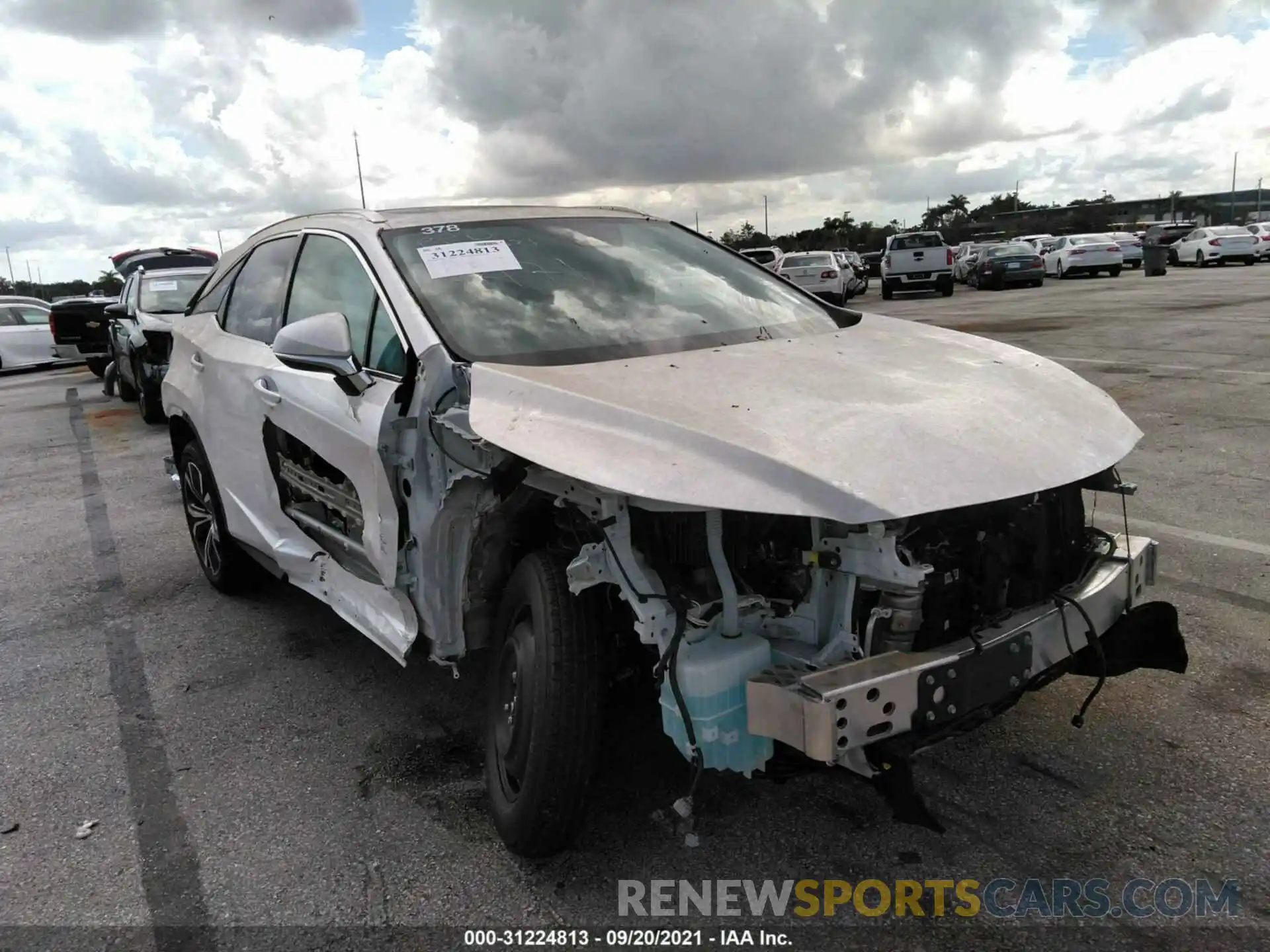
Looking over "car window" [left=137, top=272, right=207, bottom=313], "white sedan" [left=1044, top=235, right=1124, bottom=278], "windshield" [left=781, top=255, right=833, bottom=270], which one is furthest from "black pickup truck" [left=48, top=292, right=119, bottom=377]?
"white sedan" [left=1044, top=235, right=1124, bottom=278]

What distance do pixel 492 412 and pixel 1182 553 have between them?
12.6ft

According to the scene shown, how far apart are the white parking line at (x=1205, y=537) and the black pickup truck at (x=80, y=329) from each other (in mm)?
13650

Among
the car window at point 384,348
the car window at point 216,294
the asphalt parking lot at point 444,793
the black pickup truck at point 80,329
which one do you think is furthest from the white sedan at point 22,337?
the car window at point 384,348

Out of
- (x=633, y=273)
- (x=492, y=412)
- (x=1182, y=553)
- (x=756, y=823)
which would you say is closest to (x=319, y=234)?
(x=633, y=273)

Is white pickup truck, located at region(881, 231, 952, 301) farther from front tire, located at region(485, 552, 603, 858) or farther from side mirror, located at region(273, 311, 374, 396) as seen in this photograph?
front tire, located at region(485, 552, 603, 858)

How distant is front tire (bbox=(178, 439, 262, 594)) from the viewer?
15.9 feet

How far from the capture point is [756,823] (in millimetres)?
2855

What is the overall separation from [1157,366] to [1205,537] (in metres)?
6.51

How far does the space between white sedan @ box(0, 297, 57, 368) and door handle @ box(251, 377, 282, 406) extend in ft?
58.7

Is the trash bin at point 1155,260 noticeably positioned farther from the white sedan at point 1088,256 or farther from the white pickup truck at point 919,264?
the white pickup truck at point 919,264

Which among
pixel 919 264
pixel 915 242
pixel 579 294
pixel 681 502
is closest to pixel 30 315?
pixel 579 294

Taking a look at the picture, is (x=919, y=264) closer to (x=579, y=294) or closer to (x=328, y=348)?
(x=579, y=294)

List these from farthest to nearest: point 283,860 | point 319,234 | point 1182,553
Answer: point 1182,553 < point 319,234 < point 283,860

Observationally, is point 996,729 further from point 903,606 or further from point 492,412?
point 492,412
